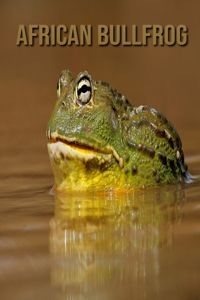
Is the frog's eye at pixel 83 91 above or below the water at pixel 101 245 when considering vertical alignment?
above

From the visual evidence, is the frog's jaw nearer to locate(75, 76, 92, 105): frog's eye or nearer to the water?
the water

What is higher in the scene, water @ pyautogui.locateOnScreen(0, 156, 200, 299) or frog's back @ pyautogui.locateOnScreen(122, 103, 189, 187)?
frog's back @ pyautogui.locateOnScreen(122, 103, 189, 187)

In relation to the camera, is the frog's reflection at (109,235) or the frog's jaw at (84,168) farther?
the frog's jaw at (84,168)

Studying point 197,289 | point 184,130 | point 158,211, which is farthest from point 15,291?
point 184,130

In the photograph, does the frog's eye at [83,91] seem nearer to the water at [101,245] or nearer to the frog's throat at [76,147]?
the frog's throat at [76,147]

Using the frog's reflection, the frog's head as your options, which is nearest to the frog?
the frog's head

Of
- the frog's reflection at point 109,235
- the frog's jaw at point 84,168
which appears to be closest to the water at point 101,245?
the frog's reflection at point 109,235

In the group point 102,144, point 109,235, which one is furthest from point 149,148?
point 109,235

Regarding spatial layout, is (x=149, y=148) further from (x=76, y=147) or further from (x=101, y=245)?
(x=101, y=245)
